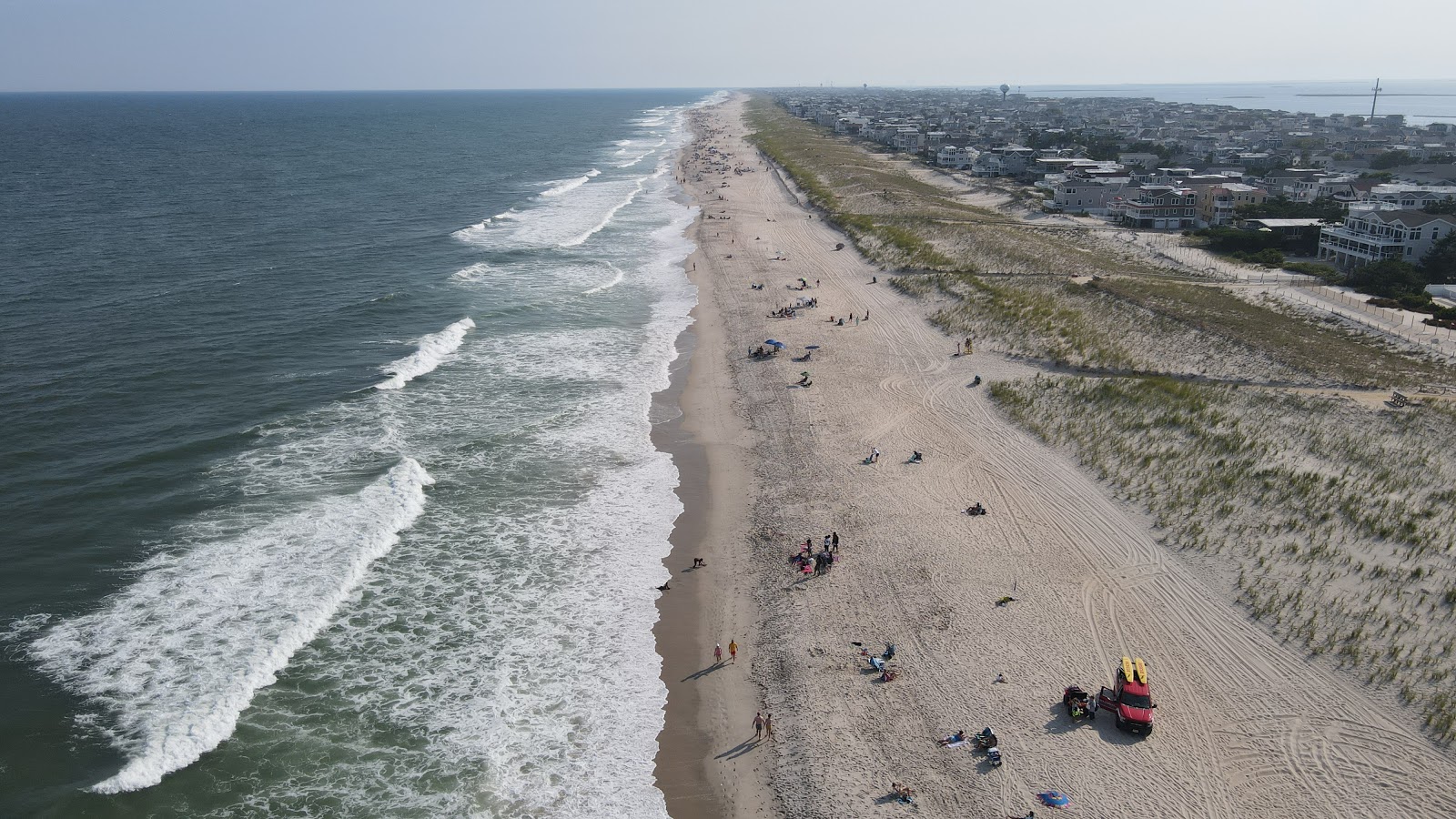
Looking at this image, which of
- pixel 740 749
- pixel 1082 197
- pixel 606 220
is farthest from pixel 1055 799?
pixel 1082 197

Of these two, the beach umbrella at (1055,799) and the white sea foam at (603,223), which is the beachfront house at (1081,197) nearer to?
the white sea foam at (603,223)

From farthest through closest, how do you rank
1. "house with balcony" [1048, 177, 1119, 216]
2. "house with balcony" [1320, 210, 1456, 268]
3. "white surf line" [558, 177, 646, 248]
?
"house with balcony" [1048, 177, 1119, 216], "white surf line" [558, 177, 646, 248], "house with balcony" [1320, 210, 1456, 268]

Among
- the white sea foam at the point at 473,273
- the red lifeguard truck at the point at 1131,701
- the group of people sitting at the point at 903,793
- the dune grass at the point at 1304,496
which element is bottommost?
the group of people sitting at the point at 903,793

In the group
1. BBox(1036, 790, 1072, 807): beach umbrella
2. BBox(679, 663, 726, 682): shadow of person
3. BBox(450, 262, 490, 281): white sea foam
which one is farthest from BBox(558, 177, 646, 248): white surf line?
BBox(1036, 790, 1072, 807): beach umbrella

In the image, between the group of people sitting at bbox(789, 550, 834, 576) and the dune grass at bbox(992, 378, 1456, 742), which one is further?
the group of people sitting at bbox(789, 550, 834, 576)

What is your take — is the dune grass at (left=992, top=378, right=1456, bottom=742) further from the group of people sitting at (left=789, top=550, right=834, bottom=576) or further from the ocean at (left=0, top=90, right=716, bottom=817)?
the ocean at (left=0, top=90, right=716, bottom=817)

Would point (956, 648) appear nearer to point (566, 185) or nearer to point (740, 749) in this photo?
point (740, 749)

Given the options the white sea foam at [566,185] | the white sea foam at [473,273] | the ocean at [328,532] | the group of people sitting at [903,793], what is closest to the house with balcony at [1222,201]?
the ocean at [328,532]

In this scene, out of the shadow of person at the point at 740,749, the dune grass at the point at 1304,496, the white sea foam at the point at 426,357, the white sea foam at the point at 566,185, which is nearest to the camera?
the shadow of person at the point at 740,749
